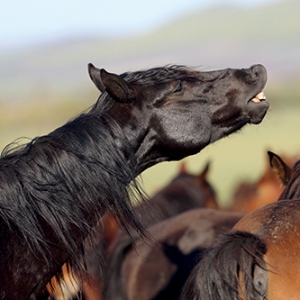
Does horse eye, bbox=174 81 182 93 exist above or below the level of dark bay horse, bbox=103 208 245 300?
above

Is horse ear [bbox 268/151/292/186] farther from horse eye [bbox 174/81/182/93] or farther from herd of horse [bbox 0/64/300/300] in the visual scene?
horse eye [bbox 174/81/182/93]

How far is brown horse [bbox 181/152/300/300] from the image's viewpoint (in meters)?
2.57

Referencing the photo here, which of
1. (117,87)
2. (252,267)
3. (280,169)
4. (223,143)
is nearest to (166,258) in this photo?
(280,169)

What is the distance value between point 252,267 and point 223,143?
18.6m

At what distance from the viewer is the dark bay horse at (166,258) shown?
511 cm

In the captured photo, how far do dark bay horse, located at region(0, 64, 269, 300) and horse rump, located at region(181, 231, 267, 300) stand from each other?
468 millimetres

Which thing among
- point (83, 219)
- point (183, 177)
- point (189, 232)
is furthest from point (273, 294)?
point (183, 177)

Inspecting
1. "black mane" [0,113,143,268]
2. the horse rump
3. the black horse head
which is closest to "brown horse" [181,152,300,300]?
the horse rump

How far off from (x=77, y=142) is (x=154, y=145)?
18.4 inches

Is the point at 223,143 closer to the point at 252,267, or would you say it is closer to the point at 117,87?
the point at 117,87

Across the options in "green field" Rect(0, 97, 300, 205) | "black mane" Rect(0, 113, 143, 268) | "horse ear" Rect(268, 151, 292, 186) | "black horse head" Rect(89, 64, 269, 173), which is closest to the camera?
"black mane" Rect(0, 113, 143, 268)

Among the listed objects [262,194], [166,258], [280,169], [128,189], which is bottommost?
[262,194]

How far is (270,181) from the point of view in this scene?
741 cm

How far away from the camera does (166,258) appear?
5.32 metres
